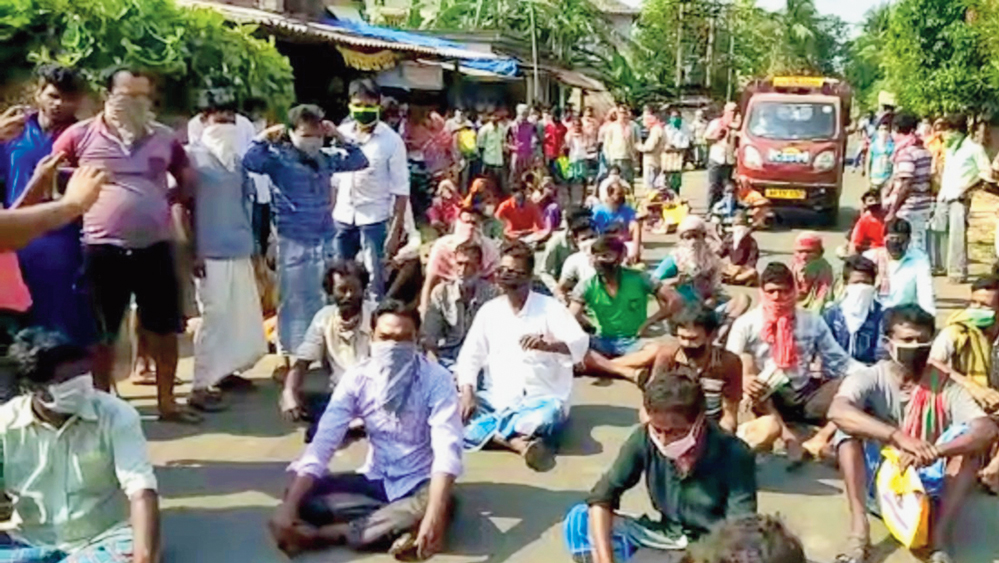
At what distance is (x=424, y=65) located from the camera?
2088cm

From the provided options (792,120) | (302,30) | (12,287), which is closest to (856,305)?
(12,287)

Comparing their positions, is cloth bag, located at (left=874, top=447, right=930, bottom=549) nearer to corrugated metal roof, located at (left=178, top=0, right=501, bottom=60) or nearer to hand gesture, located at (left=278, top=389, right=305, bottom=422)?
hand gesture, located at (left=278, top=389, right=305, bottom=422)

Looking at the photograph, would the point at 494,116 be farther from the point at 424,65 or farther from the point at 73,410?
the point at 73,410

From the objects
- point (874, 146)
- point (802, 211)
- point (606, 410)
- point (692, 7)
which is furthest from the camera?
point (692, 7)

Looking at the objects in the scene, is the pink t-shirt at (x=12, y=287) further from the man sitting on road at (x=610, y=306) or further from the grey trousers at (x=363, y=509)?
the man sitting on road at (x=610, y=306)

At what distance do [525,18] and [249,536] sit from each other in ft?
104

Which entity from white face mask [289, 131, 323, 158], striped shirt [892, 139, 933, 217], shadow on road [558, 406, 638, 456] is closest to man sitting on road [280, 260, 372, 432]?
white face mask [289, 131, 323, 158]

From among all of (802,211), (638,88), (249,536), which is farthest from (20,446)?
(638,88)

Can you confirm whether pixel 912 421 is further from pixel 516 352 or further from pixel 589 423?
pixel 589 423

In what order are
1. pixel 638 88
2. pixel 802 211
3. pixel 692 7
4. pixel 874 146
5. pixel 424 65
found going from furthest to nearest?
pixel 692 7 < pixel 638 88 < pixel 424 65 < pixel 802 211 < pixel 874 146

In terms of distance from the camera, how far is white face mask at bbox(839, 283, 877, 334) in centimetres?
767

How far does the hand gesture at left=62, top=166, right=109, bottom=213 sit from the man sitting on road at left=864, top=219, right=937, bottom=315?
545 cm

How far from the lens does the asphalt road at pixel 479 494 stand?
5.37 meters

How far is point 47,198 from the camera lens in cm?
555
